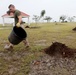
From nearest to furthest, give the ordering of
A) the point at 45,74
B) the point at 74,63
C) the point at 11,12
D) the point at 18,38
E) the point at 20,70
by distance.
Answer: the point at 45,74 < the point at 20,70 < the point at 74,63 < the point at 18,38 < the point at 11,12

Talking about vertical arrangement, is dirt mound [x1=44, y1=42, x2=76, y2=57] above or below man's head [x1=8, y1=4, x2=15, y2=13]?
below

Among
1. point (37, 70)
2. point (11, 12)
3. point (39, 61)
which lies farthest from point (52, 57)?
point (11, 12)

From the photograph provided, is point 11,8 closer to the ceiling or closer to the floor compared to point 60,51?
closer to the ceiling

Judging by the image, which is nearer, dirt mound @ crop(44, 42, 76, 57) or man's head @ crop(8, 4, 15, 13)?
dirt mound @ crop(44, 42, 76, 57)

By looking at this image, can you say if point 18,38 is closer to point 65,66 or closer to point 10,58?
point 10,58

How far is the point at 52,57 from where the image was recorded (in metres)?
6.03

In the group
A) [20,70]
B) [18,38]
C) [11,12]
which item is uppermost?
[11,12]

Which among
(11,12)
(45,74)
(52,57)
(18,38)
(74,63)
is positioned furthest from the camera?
(11,12)

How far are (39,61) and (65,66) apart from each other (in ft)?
2.57

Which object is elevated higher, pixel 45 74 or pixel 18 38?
pixel 18 38

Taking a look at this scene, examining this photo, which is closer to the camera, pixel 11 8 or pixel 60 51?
pixel 60 51

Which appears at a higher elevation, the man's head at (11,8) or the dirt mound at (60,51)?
the man's head at (11,8)

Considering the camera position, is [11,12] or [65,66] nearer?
[65,66]

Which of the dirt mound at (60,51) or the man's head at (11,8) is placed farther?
the man's head at (11,8)
